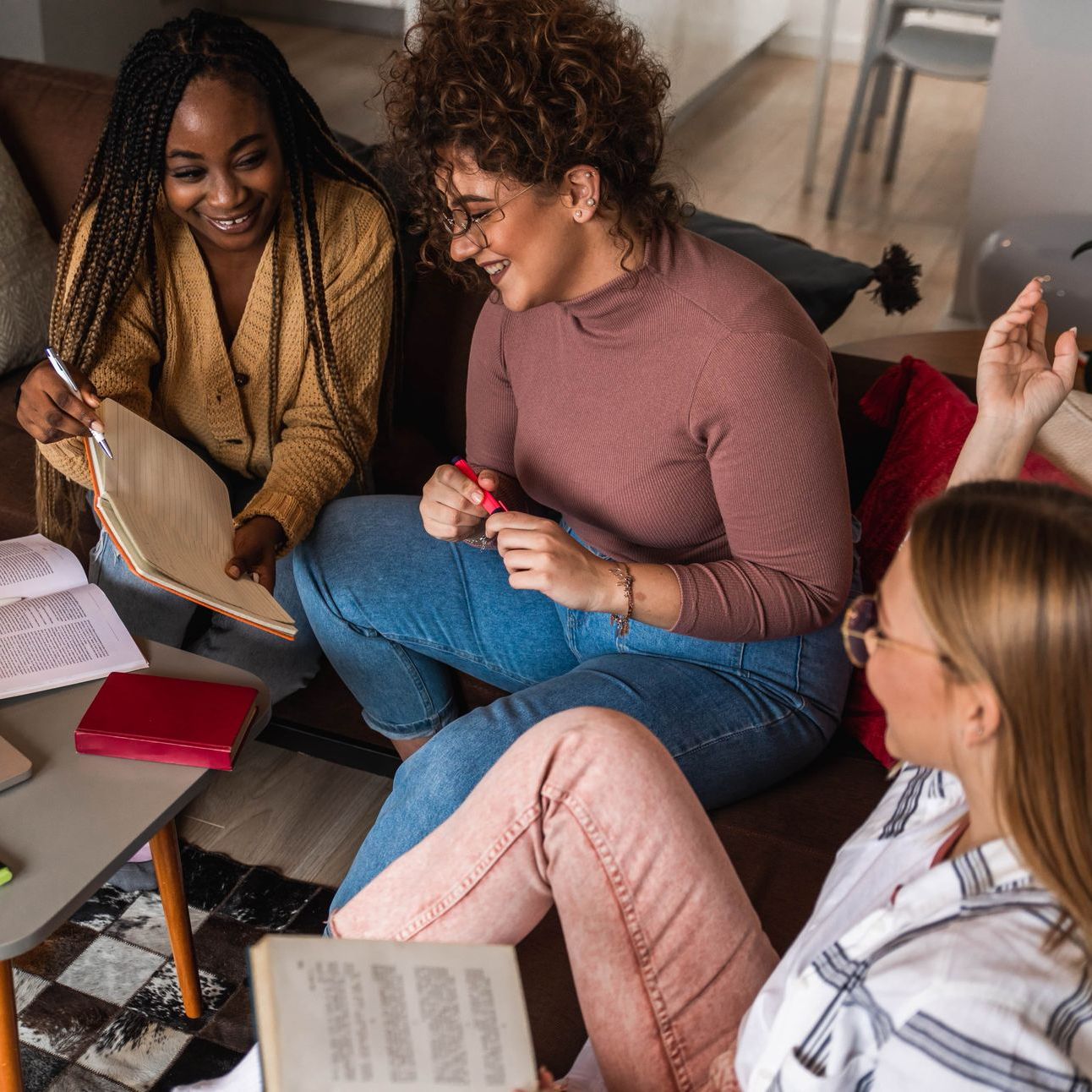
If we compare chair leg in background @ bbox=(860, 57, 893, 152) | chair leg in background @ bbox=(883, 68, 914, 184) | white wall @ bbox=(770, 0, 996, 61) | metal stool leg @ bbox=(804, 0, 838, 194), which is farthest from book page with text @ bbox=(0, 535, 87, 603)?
white wall @ bbox=(770, 0, 996, 61)

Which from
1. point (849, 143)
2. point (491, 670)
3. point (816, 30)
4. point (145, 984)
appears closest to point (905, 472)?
point (491, 670)

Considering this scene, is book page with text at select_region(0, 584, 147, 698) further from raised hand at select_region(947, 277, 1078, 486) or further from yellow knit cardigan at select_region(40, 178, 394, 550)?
raised hand at select_region(947, 277, 1078, 486)

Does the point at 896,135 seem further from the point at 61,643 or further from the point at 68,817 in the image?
the point at 68,817

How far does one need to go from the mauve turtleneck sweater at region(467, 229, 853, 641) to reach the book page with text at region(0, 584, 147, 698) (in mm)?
548

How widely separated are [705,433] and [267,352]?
28.1 inches

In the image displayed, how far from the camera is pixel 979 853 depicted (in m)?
0.79

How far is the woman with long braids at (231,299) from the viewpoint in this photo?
158 centimetres

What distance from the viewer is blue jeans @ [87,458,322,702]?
170cm

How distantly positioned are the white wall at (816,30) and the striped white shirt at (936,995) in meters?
5.25

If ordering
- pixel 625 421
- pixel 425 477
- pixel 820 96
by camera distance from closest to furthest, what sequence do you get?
pixel 625 421 → pixel 425 477 → pixel 820 96

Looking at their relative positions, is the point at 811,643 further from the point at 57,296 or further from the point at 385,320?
the point at 57,296

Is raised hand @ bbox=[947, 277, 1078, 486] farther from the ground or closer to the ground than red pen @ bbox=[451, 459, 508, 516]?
farther from the ground

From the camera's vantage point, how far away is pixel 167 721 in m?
1.33

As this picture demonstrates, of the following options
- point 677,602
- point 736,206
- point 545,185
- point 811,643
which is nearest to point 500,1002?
point 677,602
